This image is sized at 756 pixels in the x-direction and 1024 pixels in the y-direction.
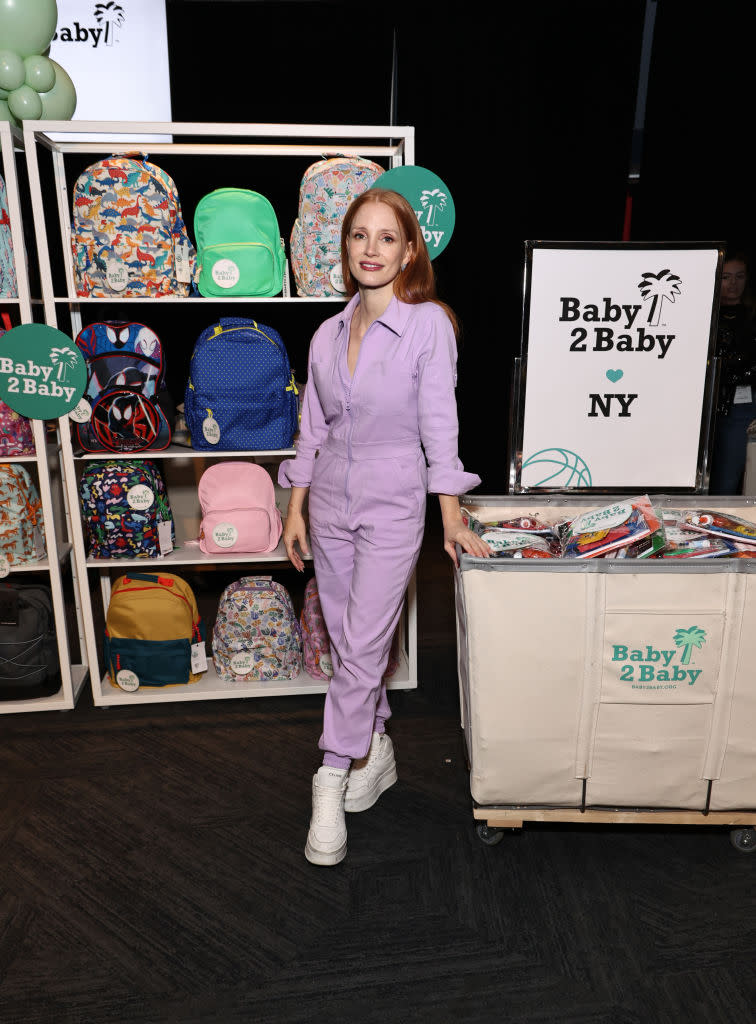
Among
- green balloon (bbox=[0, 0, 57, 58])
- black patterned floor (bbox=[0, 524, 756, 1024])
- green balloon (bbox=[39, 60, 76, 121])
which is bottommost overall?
black patterned floor (bbox=[0, 524, 756, 1024])

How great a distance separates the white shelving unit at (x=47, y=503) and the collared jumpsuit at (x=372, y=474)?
1.04 metres

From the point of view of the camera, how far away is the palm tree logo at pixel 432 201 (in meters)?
2.37

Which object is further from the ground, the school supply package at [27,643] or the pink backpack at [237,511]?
the pink backpack at [237,511]

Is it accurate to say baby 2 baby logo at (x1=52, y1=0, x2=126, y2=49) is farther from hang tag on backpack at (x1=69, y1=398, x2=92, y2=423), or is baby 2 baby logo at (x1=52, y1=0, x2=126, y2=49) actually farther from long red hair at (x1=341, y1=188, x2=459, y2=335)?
long red hair at (x1=341, y1=188, x2=459, y2=335)

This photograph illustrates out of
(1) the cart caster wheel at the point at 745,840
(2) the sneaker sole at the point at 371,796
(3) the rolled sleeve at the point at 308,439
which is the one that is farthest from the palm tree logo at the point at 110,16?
(1) the cart caster wheel at the point at 745,840

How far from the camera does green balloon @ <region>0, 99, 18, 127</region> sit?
8.17ft

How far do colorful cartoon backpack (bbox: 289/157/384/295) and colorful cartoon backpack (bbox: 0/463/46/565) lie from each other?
117 centimetres

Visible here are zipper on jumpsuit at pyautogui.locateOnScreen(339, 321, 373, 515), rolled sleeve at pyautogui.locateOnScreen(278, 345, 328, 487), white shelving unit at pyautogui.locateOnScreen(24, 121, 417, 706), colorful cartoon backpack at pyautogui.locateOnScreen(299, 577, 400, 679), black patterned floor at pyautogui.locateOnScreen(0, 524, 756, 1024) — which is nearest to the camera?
black patterned floor at pyautogui.locateOnScreen(0, 524, 756, 1024)

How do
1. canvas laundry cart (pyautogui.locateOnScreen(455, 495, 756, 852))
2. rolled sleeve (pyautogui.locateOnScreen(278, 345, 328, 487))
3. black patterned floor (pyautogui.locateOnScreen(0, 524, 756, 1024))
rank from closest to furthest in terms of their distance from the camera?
black patterned floor (pyautogui.locateOnScreen(0, 524, 756, 1024))
canvas laundry cart (pyautogui.locateOnScreen(455, 495, 756, 852))
rolled sleeve (pyautogui.locateOnScreen(278, 345, 328, 487))

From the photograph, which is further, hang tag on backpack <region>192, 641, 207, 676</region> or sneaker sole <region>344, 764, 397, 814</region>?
hang tag on backpack <region>192, 641, 207, 676</region>

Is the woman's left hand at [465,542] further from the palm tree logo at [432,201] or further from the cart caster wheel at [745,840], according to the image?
the palm tree logo at [432,201]

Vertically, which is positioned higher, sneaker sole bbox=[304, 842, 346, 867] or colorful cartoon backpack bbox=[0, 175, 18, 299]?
colorful cartoon backpack bbox=[0, 175, 18, 299]

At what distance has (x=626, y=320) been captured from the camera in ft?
7.13

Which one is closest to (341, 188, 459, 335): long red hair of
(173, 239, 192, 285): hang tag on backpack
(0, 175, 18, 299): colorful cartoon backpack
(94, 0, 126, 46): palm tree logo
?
(173, 239, 192, 285): hang tag on backpack
